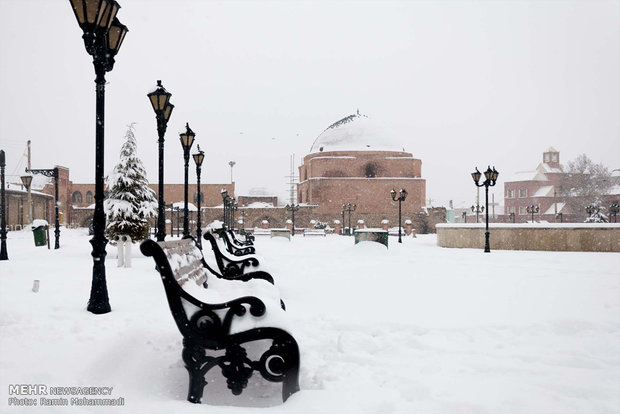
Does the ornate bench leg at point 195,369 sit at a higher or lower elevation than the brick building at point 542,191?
lower

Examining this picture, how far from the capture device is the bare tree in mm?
65875

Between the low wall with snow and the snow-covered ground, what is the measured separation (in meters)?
12.9

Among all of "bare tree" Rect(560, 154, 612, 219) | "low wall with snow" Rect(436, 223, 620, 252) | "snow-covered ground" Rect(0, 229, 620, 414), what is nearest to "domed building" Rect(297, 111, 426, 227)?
"bare tree" Rect(560, 154, 612, 219)

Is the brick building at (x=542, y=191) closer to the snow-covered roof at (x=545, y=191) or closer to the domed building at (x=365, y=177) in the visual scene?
the snow-covered roof at (x=545, y=191)

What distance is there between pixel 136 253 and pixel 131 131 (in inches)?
201

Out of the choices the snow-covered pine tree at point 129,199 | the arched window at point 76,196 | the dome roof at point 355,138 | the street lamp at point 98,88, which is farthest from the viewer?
the arched window at point 76,196

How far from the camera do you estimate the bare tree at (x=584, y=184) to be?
2594 inches

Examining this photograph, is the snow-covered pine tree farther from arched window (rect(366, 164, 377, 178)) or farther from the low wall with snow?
arched window (rect(366, 164, 377, 178))

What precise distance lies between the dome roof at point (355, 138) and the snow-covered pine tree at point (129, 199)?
45.2 metres

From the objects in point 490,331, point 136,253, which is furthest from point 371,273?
point 136,253

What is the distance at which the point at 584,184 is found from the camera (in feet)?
221

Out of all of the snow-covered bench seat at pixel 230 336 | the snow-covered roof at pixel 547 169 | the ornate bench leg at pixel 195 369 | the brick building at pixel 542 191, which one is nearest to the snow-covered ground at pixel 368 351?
the ornate bench leg at pixel 195 369

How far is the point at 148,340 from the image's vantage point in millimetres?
4285

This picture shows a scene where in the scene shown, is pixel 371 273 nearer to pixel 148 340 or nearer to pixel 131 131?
pixel 148 340
